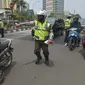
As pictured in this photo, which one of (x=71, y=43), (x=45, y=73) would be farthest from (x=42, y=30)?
(x=71, y=43)

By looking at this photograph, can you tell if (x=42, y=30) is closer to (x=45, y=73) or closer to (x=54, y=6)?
(x=45, y=73)

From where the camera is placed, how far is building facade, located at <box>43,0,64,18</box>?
95.4 meters

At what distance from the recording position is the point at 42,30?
7.95 meters

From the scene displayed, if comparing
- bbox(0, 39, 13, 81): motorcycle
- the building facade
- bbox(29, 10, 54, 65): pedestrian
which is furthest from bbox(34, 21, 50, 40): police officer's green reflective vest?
the building facade

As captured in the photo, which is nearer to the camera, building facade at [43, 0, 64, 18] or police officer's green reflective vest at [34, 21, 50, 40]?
police officer's green reflective vest at [34, 21, 50, 40]

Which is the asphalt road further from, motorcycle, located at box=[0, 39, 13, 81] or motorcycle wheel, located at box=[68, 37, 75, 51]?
motorcycle wheel, located at box=[68, 37, 75, 51]

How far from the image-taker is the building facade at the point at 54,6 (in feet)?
313

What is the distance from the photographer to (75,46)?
13141 mm

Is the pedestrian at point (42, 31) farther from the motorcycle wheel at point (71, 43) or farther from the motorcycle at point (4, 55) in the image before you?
the motorcycle wheel at point (71, 43)

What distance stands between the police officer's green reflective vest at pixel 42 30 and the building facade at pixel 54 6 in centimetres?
8366

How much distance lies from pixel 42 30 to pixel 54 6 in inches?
3814

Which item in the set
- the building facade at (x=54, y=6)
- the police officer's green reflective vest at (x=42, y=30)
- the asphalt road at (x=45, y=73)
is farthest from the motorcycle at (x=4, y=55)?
the building facade at (x=54, y=6)

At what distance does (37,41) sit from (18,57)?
1.93 meters

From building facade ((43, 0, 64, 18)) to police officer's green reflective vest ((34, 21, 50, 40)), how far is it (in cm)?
8366
